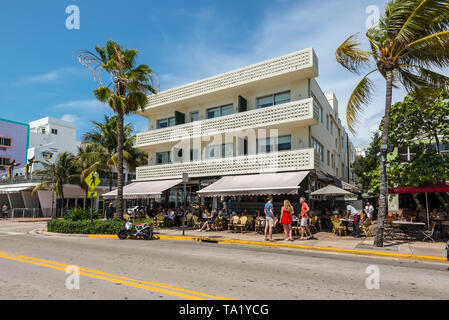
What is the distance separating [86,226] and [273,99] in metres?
13.4

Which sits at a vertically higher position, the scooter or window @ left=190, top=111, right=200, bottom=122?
window @ left=190, top=111, right=200, bottom=122

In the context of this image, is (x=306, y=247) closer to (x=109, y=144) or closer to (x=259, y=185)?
(x=259, y=185)

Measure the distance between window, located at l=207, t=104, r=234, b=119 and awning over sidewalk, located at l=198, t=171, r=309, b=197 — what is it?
540cm

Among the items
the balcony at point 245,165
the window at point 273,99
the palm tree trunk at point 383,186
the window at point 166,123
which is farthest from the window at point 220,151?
the palm tree trunk at point 383,186


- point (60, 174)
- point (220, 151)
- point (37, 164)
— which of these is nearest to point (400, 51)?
point (220, 151)

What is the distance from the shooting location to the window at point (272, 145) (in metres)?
19.5

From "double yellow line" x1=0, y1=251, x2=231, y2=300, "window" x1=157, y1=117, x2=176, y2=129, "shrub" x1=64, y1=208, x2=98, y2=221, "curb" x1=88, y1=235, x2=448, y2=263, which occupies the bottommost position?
"curb" x1=88, y1=235, x2=448, y2=263

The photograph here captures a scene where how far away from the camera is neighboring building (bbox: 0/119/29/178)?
1868 inches

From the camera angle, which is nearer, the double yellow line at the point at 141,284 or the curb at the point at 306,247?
the double yellow line at the point at 141,284

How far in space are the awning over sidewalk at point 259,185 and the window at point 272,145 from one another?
211 cm

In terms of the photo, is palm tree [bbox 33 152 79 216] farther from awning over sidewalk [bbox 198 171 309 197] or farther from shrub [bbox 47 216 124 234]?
awning over sidewalk [bbox 198 171 309 197]

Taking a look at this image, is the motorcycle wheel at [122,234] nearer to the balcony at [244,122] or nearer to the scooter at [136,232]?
the scooter at [136,232]

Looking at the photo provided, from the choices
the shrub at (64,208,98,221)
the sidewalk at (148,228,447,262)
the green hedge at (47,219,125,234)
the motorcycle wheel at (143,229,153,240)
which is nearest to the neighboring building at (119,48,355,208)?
the sidewalk at (148,228,447,262)
